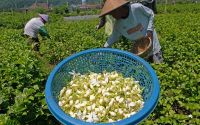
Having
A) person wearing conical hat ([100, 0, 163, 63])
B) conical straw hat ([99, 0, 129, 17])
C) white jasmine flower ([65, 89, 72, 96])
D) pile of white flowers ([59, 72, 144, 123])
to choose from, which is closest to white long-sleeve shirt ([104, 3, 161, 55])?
person wearing conical hat ([100, 0, 163, 63])

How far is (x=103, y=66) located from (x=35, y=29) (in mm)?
6450

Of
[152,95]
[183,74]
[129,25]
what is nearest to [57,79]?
[152,95]

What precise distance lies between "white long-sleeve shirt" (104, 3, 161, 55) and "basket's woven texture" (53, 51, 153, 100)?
1041 mm

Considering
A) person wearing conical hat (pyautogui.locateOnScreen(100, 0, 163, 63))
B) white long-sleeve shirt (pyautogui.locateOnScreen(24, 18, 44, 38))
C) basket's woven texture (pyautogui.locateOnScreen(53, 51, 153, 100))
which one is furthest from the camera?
white long-sleeve shirt (pyautogui.locateOnScreen(24, 18, 44, 38))

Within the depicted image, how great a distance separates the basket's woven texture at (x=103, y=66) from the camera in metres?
3.56

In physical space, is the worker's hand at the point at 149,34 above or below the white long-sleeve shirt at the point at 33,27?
above

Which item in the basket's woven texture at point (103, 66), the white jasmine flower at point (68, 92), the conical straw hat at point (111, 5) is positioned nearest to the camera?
the white jasmine flower at point (68, 92)

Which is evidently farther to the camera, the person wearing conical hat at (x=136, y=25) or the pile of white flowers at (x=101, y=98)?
the person wearing conical hat at (x=136, y=25)

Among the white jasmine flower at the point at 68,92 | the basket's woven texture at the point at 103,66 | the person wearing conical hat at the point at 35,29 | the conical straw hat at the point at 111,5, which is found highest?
the conical straw hat at the point at 111,5

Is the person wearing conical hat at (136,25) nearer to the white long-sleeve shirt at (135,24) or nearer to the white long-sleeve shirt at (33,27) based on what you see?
the white long-sleeve shirt at (135,24)

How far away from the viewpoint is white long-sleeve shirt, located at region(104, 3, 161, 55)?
4.73 metres

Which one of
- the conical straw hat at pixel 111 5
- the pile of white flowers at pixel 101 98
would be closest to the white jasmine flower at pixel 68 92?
the pile of white flowers at pixel 101 98

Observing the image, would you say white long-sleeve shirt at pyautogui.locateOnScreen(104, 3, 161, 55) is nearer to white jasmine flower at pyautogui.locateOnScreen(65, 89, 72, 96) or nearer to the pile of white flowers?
the pile of white flowers

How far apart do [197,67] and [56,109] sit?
296 cm
